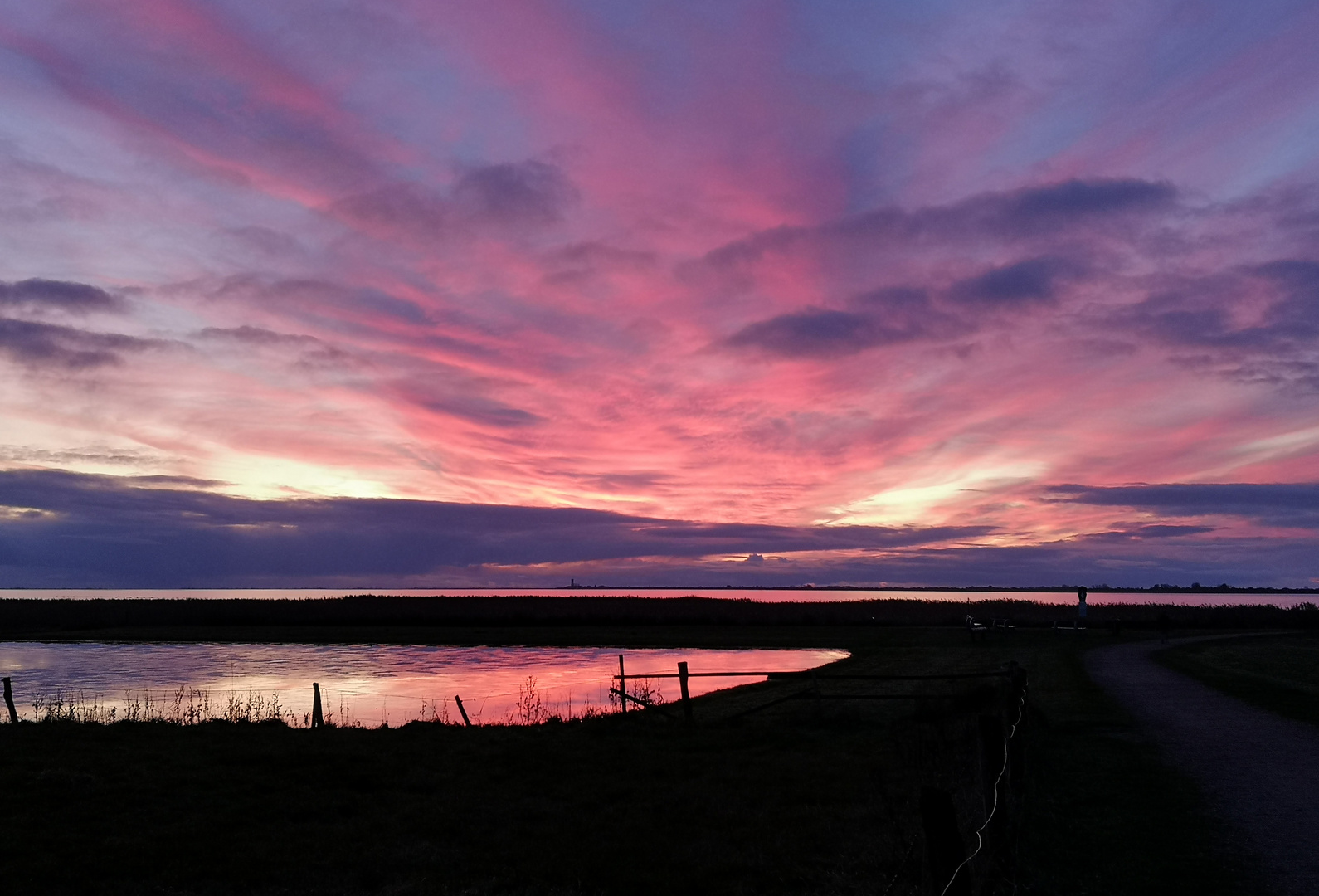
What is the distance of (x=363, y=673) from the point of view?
44719mm

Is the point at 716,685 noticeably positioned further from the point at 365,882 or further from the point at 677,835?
the point at 365,882

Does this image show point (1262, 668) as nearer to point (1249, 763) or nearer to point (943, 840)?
point (1249, 763)

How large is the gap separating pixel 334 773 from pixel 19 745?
7.99 metres

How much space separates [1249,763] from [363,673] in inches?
1561

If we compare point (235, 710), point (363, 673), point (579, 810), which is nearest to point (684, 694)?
point (579, 810)

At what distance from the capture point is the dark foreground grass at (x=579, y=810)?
10.9 metres

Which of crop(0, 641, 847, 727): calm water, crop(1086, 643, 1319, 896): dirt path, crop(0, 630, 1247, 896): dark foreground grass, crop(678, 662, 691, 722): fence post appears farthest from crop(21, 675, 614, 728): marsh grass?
crop(1086, 643, 1319, 896): dirt path

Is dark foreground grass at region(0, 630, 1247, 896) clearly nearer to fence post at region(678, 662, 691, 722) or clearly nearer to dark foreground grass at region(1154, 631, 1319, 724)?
fence post at region(678, 662, 691, 722)

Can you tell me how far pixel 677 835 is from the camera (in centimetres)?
1294

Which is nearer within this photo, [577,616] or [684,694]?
[684,694]

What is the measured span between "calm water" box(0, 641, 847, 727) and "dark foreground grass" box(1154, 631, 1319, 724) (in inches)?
694

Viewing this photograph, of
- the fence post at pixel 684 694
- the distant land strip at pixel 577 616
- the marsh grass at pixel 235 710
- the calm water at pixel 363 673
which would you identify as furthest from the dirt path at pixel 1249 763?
the distant land strip at pixel 577 616

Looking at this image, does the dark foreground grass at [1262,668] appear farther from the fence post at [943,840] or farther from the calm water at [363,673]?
the fence post at [943,840]

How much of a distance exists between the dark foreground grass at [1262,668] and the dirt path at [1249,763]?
93 cm
